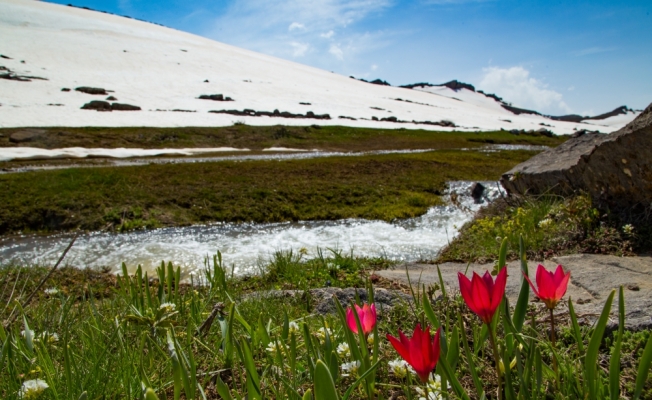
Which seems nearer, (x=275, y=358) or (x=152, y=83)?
(x=275, y=358)

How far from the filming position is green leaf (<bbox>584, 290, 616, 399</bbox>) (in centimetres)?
122

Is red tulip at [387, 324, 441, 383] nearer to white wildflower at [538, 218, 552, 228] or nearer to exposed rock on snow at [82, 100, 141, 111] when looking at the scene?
white wildflower at [538, 218, 552, 228]

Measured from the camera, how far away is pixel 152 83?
206 ft

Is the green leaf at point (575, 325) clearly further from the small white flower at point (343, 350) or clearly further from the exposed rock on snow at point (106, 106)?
the exposed rock on snow at point (106, 106)

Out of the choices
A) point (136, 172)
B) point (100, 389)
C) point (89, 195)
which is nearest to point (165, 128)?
point (136, 172)

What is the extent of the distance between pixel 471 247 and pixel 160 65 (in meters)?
75.4

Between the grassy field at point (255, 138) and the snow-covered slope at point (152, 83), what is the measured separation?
16.1 ft

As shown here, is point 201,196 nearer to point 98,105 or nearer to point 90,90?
point 98,105

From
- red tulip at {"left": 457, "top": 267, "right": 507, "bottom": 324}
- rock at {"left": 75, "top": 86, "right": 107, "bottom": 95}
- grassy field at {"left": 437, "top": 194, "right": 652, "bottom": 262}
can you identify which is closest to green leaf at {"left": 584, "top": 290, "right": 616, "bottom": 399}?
red tulip at {"left": 457, "top": 267, "right": 507, "bottom": 324}

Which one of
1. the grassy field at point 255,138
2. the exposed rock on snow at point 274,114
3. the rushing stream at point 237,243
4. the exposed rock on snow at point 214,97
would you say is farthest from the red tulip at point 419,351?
the exposed rock on snow at point 214,97

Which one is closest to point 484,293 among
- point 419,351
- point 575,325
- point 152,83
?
point 419,351

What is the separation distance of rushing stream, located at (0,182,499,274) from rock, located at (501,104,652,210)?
6.02 feet

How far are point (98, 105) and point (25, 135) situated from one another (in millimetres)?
18789

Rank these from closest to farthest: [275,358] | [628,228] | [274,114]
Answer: [275,358]
[628,228]
[274,114]
